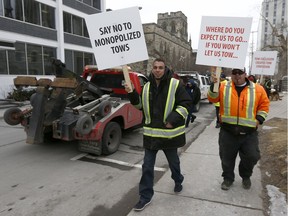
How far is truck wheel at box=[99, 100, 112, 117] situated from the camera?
5.14 metres

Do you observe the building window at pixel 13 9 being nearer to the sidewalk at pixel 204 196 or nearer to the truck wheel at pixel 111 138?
the truck wheel at pixel 111 138

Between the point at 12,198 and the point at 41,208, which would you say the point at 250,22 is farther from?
the point at 12,198

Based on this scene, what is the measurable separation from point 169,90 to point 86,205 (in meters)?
1.93

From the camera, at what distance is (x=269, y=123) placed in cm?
889

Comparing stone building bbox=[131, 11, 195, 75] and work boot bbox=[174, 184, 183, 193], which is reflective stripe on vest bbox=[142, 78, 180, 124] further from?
stone building bbox=[131, 11, 195, 75]

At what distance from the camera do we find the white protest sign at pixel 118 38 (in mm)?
3658

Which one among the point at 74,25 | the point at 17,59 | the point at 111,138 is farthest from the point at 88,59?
the point at 111,138

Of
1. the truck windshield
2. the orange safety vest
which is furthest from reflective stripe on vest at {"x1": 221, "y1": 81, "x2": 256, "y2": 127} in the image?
the truck windshield

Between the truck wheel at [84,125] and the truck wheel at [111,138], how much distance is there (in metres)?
0.55

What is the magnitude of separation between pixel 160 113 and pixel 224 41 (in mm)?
1577

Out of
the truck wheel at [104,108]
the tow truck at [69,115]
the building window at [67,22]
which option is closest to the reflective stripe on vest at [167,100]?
the tow truck at [69,115]

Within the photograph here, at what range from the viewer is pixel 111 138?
5.62m

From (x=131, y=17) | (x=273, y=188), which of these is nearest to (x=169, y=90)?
(x=131, y=17)

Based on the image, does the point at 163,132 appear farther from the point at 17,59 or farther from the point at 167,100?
the point at 17,59
